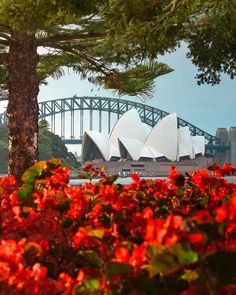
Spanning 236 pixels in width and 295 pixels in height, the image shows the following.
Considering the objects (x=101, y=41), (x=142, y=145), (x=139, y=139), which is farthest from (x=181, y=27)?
(x=142, y=145)

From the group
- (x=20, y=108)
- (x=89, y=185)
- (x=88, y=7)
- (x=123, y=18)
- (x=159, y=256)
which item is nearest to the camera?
(x=159, y=256)

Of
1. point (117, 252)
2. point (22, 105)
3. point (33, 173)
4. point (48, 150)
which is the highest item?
point (48, 150)

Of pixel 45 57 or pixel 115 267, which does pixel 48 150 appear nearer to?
pixel 45 57

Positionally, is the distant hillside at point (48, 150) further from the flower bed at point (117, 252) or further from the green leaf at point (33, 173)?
the flower bed at point (117, 252)

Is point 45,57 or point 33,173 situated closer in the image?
point 33,173

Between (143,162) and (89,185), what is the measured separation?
92.6 m

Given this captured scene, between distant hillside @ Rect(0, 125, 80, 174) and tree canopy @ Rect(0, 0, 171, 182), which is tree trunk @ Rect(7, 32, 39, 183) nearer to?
tree canopy @ Rect(0, 0, 171, 182)

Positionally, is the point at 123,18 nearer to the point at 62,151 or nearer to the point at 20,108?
the point at 20,108

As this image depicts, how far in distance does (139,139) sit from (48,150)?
14171mm

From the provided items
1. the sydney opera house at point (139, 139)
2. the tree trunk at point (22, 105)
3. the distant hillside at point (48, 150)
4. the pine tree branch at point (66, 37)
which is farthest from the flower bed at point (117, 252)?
the sydney opera house at point (139, 139)

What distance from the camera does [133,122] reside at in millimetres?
73812

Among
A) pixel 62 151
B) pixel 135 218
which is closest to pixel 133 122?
pixel 62 151

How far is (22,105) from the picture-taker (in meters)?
11.7

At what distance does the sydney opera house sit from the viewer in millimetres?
71812
